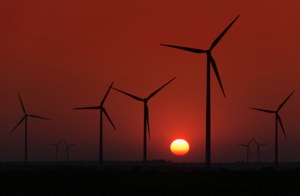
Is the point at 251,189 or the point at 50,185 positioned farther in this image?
the point at 50,185

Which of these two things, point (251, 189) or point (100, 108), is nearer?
point (251, 189)

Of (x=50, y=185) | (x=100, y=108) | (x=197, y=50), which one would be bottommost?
(x=50, y=185)

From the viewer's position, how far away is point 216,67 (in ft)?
225

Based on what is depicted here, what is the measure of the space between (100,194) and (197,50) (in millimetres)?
43525

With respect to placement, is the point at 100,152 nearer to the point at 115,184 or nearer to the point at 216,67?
the point at 216,67

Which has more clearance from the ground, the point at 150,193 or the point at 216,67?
the point at 216,67

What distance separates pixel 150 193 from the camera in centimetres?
3341

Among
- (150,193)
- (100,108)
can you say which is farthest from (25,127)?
(150,193)

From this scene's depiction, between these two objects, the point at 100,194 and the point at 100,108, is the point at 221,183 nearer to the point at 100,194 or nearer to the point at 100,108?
the point at 100,194

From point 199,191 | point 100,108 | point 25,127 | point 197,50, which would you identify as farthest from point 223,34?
point 25,127

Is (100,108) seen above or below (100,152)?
above

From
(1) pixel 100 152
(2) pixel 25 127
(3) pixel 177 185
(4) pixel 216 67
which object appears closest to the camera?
(3) pixel 177 185

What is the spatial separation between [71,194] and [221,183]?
14947 mm

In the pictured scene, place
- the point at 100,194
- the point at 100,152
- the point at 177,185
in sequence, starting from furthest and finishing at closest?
the point at 100,152, the point at 177,185, the point at 100,194
